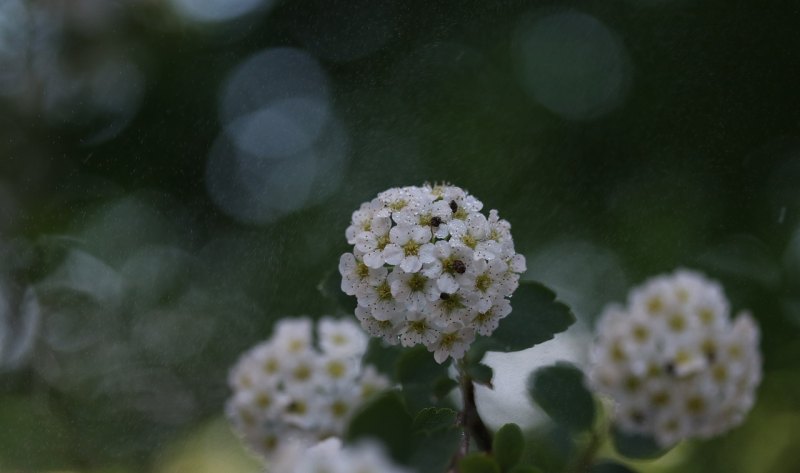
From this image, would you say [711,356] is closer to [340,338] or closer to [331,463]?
[340,338]

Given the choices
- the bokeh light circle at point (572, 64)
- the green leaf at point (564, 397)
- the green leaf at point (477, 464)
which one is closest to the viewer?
the green leaf at point (477, 464)

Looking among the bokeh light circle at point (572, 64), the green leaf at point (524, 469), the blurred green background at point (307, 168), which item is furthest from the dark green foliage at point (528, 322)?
the bokeh light circle at point (572, 64)

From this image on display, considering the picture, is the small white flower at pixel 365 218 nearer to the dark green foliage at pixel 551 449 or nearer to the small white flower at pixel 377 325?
the small white flower at pixel 377 325

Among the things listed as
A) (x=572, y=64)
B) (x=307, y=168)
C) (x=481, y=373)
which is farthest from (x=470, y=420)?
(x=572, y=64)

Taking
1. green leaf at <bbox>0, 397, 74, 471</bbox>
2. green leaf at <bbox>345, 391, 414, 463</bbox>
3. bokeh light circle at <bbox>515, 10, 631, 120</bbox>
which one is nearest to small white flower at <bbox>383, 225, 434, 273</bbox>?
green leaf at <bbox>345, 391, 414, 463</bbox>

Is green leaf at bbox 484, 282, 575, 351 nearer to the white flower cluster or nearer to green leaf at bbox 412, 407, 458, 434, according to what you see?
green leaf at bbox 412, 407, 458, 434

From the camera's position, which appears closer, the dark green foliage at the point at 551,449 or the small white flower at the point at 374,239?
the small white flower at the point at 374,239
